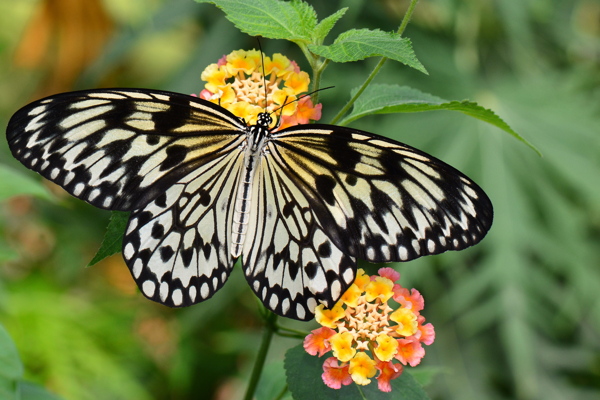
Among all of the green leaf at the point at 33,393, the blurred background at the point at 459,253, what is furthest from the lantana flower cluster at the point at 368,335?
the blurred background at the point at 459,253

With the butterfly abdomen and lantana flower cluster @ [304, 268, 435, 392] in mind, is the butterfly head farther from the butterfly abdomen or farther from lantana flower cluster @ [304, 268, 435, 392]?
lantana flower cluster @ [304, 268, 435, 392]

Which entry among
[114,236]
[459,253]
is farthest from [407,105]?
[459,253]

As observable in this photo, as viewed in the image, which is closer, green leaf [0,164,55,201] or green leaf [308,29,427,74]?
green leaf [308,29,427,74]

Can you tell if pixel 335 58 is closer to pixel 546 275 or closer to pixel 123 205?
pixel 123 205

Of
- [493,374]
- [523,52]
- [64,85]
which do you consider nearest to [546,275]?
[493,374]

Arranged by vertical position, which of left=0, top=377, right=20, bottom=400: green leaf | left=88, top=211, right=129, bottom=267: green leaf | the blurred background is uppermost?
left=88, top=211, right=129, bottom=267: green leaf

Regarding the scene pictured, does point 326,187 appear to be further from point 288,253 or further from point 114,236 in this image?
point 114,236

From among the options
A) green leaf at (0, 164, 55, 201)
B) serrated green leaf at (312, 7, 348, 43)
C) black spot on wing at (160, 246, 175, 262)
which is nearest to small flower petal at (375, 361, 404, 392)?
black spot on wing at (160, 246, 175, 262)
